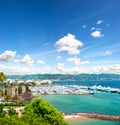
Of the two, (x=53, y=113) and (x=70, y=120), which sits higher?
(x=53, y=113)

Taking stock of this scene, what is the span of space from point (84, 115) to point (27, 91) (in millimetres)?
52413

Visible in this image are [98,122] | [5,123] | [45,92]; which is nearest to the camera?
[5,123]

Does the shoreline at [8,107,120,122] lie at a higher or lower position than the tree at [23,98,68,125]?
lower

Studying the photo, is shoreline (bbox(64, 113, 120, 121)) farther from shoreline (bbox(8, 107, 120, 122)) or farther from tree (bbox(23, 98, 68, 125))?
tree (bbox(23, 98, 68, 125))

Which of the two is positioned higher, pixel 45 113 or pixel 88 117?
pixel 45 113

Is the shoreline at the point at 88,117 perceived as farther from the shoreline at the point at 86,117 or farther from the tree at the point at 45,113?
the tree at the point at 45,113

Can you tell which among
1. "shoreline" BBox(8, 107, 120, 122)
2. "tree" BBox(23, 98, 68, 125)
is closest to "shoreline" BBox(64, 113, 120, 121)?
"shoreline" BBox(8, 107, 120, 122)

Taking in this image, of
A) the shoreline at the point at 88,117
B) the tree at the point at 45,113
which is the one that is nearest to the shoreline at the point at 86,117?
the shoreline at the point at 88,117

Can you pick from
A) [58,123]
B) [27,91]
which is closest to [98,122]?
[58,123]

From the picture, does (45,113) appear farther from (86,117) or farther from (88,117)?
(88,117)

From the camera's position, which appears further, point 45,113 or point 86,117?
point 86,117

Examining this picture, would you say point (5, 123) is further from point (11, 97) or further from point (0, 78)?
point (11, 97)

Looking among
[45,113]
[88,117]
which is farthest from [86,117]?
[45,113]

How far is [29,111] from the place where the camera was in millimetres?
34438
